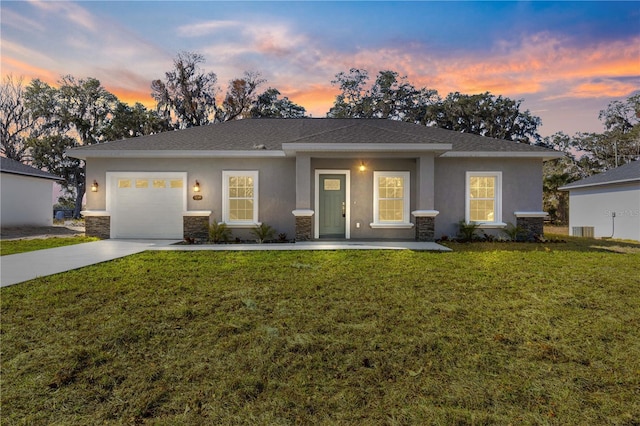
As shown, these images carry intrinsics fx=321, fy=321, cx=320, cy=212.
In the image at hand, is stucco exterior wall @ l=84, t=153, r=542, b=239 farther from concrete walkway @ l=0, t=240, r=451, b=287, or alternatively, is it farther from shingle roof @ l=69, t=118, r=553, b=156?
concrete walkway @ l=0, t=240, r=451, b=287

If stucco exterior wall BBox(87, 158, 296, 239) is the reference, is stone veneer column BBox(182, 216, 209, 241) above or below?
below

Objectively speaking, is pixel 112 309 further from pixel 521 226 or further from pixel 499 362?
pixel 521 226

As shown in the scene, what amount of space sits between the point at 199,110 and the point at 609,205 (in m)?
28.7

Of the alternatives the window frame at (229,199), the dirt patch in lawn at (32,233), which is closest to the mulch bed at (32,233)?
the dirt patch in lawn at (32,233)

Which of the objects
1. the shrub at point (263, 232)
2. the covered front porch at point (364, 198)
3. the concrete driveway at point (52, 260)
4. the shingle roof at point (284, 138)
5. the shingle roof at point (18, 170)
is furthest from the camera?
the shingle roof at point (18, 170)

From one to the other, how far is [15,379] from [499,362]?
410 cm

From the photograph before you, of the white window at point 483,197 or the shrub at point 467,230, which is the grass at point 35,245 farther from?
the white window at point 483,197

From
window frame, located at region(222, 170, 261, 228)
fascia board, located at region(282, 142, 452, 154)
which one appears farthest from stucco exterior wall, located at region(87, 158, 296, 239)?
fascia board, located at region(282, 142, 452, 154)

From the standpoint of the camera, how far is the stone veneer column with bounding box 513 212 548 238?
10938 millimetres

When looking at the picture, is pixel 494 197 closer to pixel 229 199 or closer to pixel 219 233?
pixel 229 199

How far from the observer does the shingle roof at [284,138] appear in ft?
32.7

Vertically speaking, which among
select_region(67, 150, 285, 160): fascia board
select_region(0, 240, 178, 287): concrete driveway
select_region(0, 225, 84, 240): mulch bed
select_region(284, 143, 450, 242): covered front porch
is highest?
select_region(67, 150, 285, 160): fascia board

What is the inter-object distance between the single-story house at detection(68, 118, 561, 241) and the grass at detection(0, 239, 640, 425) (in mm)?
5317

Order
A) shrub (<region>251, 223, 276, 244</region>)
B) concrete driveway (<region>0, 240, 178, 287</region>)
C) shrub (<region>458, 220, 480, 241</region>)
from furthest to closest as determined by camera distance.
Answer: shrub (<region>458, 220, 480, 241</region>) < shrub (<region>251, 223, 276, 244</region>) < concrete driveway (<region>0, 240, 178, 287</region>)
